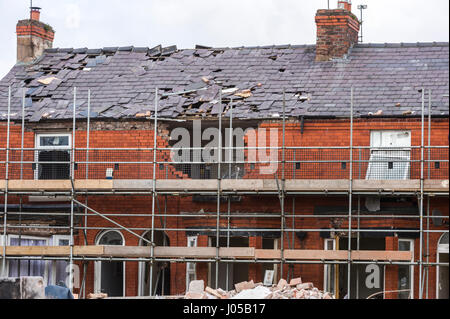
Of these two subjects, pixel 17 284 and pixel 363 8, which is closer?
pixel 17 284

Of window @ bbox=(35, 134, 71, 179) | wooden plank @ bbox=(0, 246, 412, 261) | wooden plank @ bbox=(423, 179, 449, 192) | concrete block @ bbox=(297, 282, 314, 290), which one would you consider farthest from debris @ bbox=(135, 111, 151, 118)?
wooden plank @ bbox=(423, 179, 449, 192)

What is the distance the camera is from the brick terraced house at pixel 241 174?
2917 centimetres

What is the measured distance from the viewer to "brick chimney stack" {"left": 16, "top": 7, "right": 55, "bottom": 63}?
1393 inches

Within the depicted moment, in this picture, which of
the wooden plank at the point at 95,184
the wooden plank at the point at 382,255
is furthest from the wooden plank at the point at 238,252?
the wooden plank at the point at 95,184

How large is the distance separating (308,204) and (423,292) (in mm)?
3690

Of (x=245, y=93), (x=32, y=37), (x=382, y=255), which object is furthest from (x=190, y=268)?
(x=32, y=37)

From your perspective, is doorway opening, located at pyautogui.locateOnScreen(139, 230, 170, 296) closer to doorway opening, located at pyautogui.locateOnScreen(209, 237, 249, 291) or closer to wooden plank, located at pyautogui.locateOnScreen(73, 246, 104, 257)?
doorway opening, located at pyautogui.locateOnScreen(209, 237, 249, 291)

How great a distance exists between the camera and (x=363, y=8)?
155 ft

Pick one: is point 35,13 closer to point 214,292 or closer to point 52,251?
point 52,251

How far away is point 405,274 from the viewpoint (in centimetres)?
2964

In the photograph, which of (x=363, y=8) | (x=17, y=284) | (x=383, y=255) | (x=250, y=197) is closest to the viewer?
(x=17, y=284)

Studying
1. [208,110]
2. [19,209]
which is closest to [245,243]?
[208,110]

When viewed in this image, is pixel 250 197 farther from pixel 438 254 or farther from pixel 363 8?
pixel 363 8

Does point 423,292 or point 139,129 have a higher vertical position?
point 139,129
